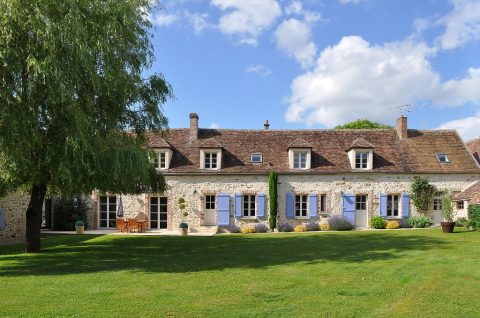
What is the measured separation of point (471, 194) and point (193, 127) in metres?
A: 13.5

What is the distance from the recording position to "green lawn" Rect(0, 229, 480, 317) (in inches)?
251

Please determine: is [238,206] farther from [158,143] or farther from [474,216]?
[474,216]

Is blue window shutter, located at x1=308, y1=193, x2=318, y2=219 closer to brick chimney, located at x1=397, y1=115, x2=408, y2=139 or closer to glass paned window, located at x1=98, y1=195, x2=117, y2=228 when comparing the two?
brick chimney, located at x1=397, y1=115, x2=408, y2=139

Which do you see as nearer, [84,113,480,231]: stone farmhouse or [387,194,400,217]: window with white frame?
[84,113,480,231]: stone farmhouse

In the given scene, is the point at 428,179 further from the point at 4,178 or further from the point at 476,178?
the point at 4,178

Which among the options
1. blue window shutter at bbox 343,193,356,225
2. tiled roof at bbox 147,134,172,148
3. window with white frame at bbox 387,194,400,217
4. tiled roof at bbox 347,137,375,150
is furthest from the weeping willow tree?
window with white frame at bbox 387,194,400,217

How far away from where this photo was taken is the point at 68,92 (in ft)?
32.6

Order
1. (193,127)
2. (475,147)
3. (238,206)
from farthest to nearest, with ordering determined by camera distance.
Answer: (475,147), (193,127), (238,206)

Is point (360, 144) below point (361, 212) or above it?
above

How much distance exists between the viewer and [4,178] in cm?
1038

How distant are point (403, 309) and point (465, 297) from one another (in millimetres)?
1350

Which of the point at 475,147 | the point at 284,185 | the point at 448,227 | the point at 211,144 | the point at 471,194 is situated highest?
the point at 475,147

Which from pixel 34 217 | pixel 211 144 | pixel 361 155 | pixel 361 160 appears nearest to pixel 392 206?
pixel 361 160

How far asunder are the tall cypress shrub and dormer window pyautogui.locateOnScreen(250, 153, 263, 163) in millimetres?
1145
